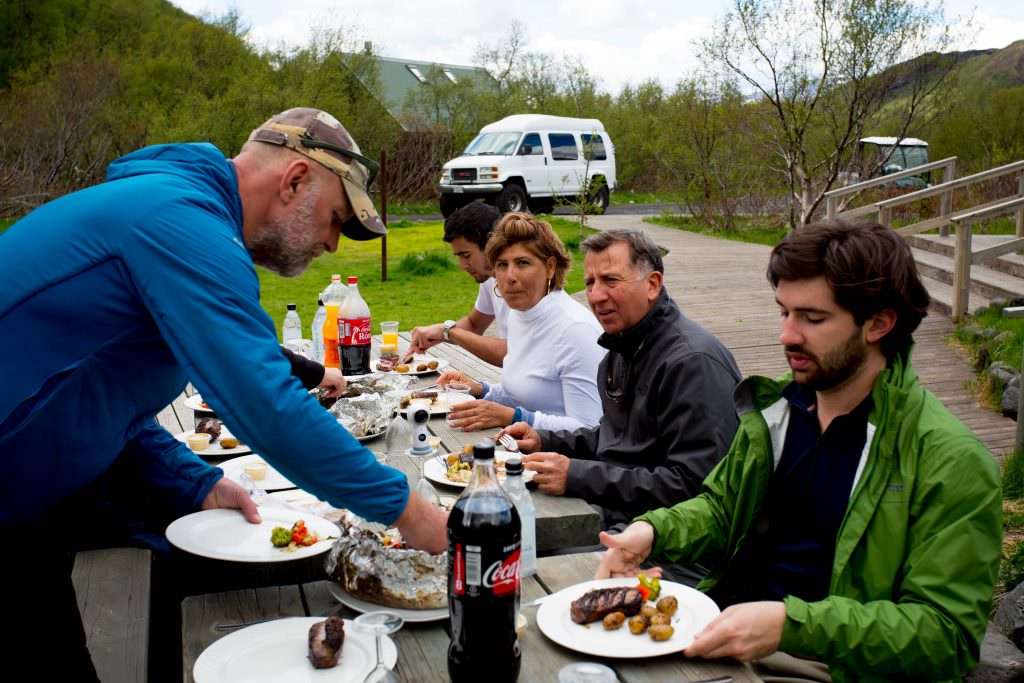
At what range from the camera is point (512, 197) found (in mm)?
22406

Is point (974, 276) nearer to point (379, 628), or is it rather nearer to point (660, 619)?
point (660, 619)

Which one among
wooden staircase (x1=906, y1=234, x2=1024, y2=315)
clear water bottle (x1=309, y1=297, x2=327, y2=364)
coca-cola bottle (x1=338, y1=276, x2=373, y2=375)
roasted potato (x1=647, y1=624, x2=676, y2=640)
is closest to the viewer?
roasted potato (x1=647, y1=624, x2=676, y2=640)

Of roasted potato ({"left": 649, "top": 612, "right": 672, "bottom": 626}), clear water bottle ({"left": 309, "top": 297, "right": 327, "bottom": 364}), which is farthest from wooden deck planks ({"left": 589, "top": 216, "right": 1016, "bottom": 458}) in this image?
clear water bottle ({"left": 309, "top": 297, "right": 327, "bottom": 364})

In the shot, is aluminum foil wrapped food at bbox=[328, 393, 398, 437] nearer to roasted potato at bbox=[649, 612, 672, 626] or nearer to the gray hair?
the gray hair

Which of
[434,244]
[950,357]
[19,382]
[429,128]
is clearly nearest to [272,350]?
[19,382]

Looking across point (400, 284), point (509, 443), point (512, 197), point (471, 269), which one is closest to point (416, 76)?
point (512, 197)

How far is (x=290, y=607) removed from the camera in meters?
2.09

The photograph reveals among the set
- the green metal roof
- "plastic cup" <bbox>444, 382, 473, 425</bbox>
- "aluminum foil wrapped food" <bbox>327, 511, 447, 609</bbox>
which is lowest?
"plastic cup" <bbox>444, 382, 473, 425</bbox>

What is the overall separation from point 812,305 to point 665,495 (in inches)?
36.4

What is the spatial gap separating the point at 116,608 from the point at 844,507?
179 centimetres

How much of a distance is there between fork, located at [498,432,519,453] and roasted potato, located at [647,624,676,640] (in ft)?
4.56

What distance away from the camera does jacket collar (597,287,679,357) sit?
315cm

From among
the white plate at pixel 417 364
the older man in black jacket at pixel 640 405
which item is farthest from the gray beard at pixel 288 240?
the white plate at pixel 417 364

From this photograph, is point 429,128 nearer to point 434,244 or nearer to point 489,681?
point 434,244
